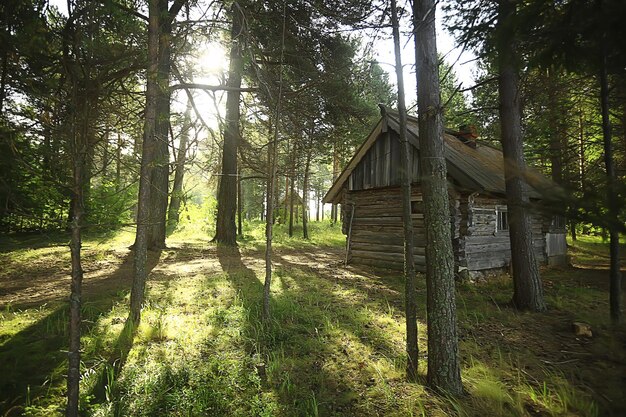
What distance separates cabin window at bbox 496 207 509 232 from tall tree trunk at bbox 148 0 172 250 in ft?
38.5

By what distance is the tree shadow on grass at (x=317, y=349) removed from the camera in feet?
12.0

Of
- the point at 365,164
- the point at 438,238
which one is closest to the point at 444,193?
A: the point at 438,238

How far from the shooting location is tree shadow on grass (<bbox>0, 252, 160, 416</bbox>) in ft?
11.1

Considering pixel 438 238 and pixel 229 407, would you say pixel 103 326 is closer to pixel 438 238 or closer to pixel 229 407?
pixel 229 407

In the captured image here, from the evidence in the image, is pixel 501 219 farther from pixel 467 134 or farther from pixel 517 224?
pixel 517 224

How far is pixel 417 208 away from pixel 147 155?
29.2 feet

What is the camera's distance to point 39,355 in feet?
13.6

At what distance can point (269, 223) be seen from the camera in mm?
5906

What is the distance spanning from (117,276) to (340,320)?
6925 millimetres

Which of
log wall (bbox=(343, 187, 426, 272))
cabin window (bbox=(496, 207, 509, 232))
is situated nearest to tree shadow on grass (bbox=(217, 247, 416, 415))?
log wall (bbox=(343, 187, 426, 272))

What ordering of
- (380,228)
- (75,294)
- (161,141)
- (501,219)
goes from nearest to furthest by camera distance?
(75,294) < (161,141) < (501,219) < (380,228)

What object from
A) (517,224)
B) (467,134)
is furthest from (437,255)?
(467,134)

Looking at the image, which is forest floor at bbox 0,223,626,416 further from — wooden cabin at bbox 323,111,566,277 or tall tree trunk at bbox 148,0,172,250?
wooden cabin at bbox 323,111,566,277

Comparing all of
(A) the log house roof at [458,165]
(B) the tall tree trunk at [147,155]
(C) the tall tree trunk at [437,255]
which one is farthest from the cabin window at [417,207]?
(B) the tall tree trunk at [147,155]
